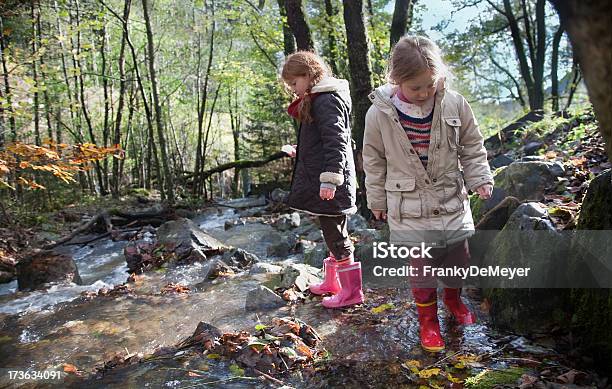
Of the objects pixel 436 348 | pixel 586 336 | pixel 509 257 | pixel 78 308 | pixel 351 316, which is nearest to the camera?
pixel 586 336

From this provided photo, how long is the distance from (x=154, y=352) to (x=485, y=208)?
311 centimetres

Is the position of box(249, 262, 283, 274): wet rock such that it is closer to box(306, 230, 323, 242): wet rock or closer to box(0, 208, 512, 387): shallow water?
box(0, 208, 512, 387): shallow water

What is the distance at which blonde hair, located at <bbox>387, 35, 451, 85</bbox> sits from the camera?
2.46 metres

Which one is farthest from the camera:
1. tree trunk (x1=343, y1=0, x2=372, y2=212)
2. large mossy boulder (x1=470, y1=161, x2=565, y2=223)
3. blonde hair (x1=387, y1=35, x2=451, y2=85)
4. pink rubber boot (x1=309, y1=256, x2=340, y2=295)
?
tree trunk (x1=343, y1=0, x2=372, y2=212)

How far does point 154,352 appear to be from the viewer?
299cm

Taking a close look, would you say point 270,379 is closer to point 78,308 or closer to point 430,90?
point 430,90

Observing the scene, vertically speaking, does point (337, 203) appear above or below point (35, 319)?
above

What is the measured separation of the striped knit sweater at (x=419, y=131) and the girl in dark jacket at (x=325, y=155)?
65 centimetres

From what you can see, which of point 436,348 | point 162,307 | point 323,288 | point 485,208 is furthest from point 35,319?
point 485,208

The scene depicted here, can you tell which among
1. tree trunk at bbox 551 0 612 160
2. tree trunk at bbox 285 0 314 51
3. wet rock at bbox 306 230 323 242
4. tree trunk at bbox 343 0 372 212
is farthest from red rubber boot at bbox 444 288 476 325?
tree trunk at bbox 285 0 314 51

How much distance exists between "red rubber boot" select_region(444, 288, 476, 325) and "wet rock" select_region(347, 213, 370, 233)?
3.46 m

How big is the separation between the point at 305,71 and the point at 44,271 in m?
4.53

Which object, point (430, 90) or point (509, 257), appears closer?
point (430, 90)

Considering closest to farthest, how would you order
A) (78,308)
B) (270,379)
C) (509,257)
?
1. (270,379)
2. (509,257)
3. (78,308)
